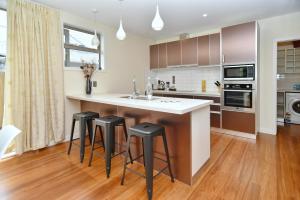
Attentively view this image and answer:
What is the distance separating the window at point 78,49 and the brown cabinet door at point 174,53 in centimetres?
181

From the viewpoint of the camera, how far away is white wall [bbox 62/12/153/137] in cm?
322

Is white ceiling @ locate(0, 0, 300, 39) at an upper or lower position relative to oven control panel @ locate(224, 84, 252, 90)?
upper

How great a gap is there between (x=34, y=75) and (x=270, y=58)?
14.5 feet

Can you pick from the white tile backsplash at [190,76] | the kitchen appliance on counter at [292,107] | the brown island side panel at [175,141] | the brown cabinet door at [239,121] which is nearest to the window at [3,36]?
the brown island side panel at [175,141]

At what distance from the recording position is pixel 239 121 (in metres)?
3.35

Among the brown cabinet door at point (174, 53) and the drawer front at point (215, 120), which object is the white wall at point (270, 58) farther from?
the brown cabinet door at point (174, 53)

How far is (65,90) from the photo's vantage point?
311 centimetres

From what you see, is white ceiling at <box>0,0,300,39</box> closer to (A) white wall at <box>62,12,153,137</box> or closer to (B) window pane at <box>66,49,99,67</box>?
(A) white wall at <box>62,12,153,137</box>

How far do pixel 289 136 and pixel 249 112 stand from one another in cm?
102

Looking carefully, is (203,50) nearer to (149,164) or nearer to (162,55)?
(162,55)

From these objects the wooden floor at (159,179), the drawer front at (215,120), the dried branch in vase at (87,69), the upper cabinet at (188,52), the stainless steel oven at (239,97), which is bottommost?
the wooden floor at (159,179)

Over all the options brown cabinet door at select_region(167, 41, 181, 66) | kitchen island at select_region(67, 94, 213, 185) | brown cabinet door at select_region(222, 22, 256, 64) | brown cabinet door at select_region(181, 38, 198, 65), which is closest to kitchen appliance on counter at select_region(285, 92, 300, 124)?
brown cabinet door at select_region(222, 22, 256, 64)

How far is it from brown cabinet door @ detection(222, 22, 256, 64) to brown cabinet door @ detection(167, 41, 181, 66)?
1.17m

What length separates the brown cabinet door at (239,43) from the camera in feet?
10.2
